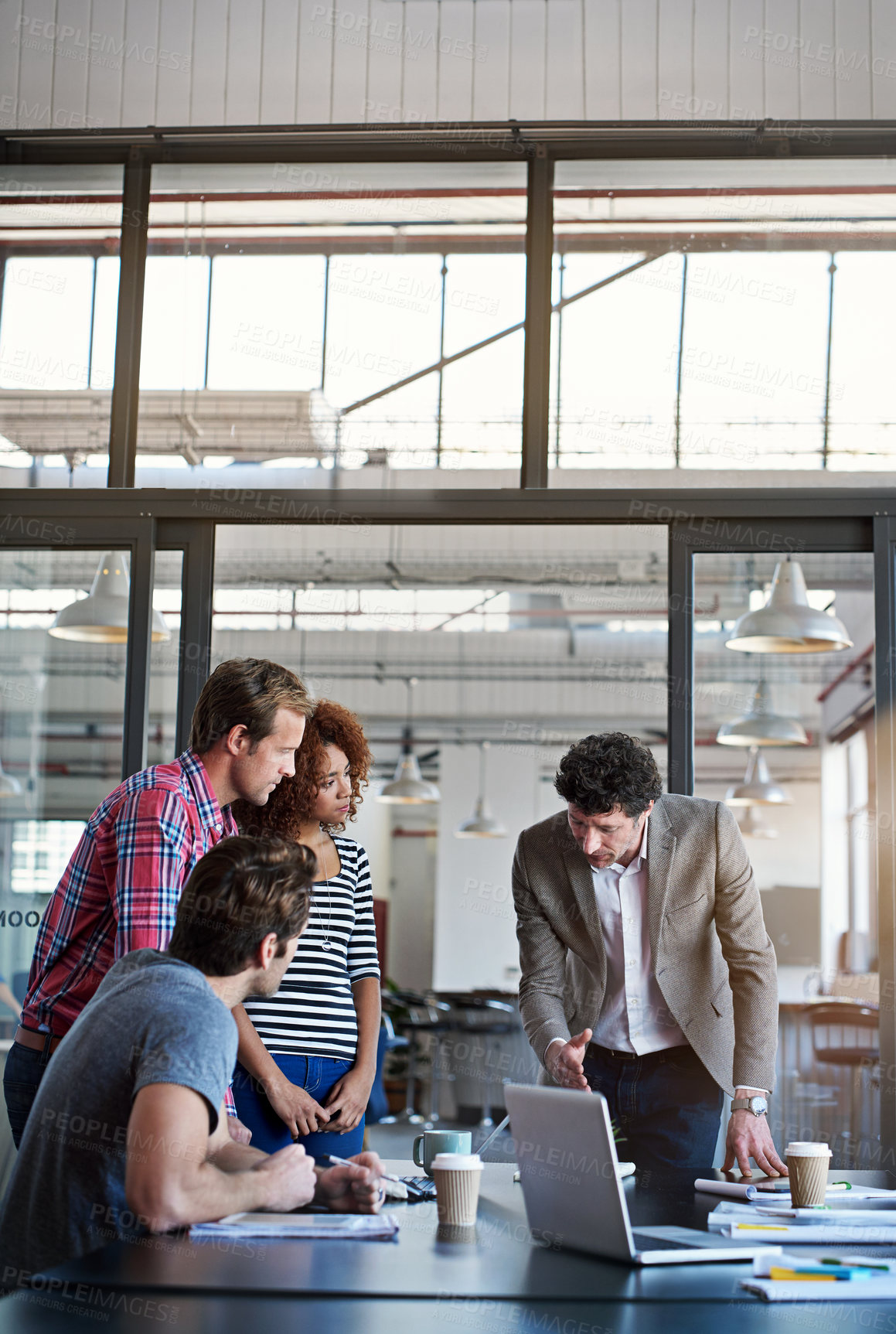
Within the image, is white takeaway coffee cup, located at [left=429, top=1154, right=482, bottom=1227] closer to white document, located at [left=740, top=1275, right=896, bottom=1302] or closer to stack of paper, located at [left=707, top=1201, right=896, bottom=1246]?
stack of paper, located at [left=707, top=1201, right=896, bottom=1246]

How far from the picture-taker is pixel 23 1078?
2.40m

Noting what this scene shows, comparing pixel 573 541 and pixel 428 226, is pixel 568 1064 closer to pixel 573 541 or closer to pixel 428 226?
pixel 428 226

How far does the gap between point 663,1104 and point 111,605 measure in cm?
218

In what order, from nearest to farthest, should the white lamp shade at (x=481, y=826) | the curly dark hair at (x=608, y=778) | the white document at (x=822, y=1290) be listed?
the white document at (x=822, y=1290) < the curly dark hair at (x=608, y=778) < the white lamp shade at (x=481, y=826)

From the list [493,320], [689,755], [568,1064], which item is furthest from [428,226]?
[568,1064]

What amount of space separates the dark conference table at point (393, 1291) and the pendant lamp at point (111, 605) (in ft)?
7.82

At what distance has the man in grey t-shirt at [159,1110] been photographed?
1.65 metres

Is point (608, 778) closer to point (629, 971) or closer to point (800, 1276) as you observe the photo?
point (629, 971)

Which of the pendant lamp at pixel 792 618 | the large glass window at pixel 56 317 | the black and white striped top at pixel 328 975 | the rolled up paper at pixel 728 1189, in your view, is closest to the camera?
the rolled up paper at pixel 728 1189

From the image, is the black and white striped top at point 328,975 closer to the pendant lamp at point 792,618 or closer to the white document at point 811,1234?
the white document at point 811,1234

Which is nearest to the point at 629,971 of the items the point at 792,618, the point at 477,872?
the point at 792,618

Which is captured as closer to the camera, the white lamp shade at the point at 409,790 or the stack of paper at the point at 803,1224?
the stack of paper at the point at 803,1224

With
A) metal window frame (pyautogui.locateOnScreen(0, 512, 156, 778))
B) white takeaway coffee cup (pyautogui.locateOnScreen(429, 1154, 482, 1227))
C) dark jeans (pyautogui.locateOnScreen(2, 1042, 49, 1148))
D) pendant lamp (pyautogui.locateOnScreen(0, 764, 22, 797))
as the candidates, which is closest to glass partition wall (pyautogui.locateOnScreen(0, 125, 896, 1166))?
metal window frame (pyautogui.locateOnScreen(0, 512, 156, 778))

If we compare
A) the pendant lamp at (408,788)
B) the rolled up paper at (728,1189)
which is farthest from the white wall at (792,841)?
the rolled up paper at (728,1189)
